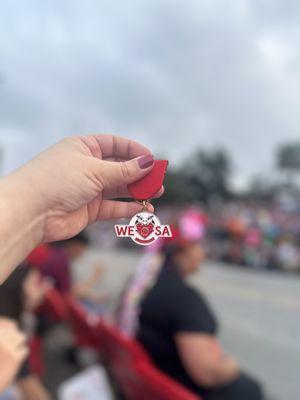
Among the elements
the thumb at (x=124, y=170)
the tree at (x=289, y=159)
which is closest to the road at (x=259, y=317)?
the thumb at (x=124, y=170)

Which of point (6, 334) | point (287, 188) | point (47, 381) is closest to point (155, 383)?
point (6, 334)

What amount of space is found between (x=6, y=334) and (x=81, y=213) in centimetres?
92

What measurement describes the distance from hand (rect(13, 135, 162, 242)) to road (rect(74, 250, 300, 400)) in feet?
8.25

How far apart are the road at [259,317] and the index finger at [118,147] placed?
2.56 meters

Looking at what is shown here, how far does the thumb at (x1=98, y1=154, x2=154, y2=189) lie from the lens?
822 mm

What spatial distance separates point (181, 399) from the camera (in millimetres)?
2027

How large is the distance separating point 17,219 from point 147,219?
0.84ft

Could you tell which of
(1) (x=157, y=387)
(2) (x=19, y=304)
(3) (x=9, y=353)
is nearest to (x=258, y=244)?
(2) (x=19, y=304)

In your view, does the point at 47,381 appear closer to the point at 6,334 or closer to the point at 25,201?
the point at 6,334

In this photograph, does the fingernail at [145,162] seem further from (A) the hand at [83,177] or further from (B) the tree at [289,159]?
(B) the tree at [289,159]

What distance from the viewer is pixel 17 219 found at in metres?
0.88

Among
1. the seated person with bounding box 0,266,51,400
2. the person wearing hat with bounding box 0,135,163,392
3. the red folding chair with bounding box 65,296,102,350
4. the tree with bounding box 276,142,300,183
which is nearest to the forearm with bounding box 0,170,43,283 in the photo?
the person wearing hat with bounding box 0,135,163,392

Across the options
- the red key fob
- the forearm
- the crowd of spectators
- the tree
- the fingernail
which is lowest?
the tree

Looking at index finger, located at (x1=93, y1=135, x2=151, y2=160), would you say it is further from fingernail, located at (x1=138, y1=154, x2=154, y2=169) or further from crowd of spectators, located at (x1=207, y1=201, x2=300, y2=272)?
crowd of spectators, located at (x1=207, y1=201, x2=300, y2=272)
